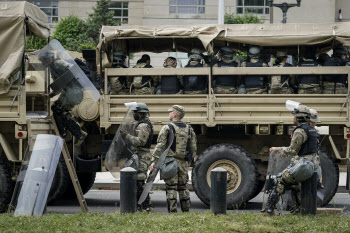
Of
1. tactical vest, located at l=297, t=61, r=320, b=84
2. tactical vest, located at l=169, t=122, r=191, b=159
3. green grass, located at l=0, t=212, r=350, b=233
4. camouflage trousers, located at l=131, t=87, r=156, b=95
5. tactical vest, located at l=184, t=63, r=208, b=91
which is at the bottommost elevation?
green grass, located at l=0, t=212, r=350, b=233

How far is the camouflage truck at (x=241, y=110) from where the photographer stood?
40.1 ft

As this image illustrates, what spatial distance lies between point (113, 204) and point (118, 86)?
251 centimetres

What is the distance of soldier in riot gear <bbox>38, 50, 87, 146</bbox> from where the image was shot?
12.0 metres

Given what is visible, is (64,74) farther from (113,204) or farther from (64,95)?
(113,204)

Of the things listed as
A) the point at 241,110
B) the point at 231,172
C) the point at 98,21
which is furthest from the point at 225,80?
the point at 98,21

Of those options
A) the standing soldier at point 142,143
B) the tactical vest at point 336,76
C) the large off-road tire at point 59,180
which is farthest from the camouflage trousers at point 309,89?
the large off-road tire at point 59,180

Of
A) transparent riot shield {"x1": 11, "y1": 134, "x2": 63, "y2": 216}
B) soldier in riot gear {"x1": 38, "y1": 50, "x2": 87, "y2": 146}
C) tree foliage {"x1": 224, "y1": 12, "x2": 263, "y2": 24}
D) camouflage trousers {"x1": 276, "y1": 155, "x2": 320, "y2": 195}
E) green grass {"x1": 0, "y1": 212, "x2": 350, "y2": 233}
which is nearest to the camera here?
green grass {"x1": 0, "y1": 212, "x2": 350, "y2": 233}

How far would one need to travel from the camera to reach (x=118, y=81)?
12727 mm

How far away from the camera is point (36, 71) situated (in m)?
12.9

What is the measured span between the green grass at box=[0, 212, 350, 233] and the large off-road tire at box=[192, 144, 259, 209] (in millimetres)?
2664

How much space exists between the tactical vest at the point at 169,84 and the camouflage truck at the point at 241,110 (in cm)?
11

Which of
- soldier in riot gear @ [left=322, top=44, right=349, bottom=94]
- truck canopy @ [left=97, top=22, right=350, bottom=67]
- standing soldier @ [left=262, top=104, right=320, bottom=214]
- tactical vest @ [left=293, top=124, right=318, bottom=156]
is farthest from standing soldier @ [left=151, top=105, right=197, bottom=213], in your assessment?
soldier in riot gear @ [left=322, top=44, right=349, bottom=94]

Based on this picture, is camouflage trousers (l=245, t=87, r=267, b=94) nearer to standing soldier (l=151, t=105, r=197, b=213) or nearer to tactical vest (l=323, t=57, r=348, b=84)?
tactical vest (l=323, t=57, r=348, b=84)

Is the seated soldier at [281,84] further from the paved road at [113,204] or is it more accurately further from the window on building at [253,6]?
the window on building at [253,6]
